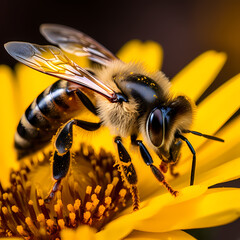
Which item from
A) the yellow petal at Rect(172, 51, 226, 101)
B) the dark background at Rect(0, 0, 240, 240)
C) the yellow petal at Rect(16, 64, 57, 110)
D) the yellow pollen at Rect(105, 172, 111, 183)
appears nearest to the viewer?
the yellow pollen at Rect(105, 172, 111, 183)

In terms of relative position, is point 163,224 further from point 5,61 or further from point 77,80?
point 5,61

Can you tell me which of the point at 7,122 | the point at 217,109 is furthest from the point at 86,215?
the point at 7,122

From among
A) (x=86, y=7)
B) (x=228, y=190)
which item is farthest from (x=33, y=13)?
(x=228, y=190)

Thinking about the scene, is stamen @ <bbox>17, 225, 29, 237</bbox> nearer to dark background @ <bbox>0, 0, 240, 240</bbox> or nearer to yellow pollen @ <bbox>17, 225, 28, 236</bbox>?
yellow pollen @ <bbox>17, 225, 28, 236</bbox>

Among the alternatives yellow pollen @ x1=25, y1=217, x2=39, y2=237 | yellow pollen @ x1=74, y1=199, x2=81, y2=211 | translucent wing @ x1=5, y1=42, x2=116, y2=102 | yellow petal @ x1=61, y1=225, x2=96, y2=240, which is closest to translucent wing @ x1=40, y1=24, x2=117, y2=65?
translucent wing @ x1=5, y1=42, x2=116, y2=102

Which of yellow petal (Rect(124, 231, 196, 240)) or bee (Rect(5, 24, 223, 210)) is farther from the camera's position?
bee (Rect(5, 24, 223, 210))

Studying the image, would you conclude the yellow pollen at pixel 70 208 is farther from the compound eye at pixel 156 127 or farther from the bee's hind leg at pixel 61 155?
the compound eye at pixel 156 127

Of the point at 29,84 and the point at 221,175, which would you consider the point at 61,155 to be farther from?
the point at 29,84
